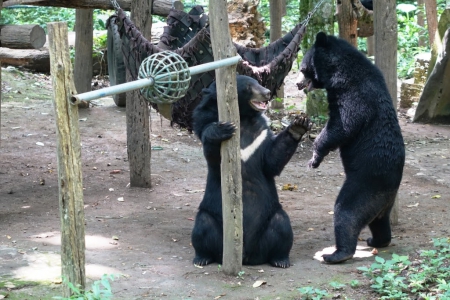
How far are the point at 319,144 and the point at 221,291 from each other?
153cm

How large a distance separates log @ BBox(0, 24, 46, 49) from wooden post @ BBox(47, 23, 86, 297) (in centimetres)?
341

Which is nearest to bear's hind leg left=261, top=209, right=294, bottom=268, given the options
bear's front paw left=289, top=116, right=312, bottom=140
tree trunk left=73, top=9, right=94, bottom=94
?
bear's front paw left=289, top=116, right=312, bottom=140

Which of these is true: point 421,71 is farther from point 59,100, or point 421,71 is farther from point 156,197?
point 59,100

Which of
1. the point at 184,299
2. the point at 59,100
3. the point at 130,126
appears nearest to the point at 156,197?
the point at 130,126

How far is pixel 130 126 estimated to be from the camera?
774 centimetres

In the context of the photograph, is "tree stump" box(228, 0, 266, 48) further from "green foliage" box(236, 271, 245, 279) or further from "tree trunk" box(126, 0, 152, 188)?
"green foliage" box(236, 271, 245, 279)

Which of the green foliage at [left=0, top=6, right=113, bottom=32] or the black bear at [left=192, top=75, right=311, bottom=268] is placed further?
the green foliage at [left=0, top=6, right=113, bottom=32]

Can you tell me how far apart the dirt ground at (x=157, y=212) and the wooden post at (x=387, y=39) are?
141 cm

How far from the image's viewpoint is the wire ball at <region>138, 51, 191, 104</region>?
3836mm

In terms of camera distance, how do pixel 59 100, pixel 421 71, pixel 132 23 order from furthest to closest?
1. pixel 421 71
2. pixel 132 23
3. pixel 59 100

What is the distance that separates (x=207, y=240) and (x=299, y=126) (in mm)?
1136

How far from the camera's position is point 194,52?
7.15 metres

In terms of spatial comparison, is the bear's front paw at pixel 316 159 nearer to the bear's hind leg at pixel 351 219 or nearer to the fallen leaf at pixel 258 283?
the bear's hind leg at pixel 351 219

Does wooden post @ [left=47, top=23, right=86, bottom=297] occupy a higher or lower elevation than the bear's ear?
lower
